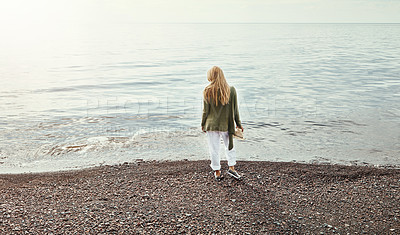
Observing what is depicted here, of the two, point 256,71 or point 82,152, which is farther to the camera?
point 256,71

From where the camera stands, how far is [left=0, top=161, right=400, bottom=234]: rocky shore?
5.58 m

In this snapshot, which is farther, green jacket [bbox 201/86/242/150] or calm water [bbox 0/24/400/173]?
calm water [bbox 0/24/400/173]

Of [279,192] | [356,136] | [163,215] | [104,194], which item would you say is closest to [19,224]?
[104,194]

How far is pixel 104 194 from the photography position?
693 cm

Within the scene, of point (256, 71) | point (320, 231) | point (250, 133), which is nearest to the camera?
point (320, 231)

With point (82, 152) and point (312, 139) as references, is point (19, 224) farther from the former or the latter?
point (312, 139)

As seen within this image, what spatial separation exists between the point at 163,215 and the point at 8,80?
2679 centimetres

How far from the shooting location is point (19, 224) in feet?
18.4

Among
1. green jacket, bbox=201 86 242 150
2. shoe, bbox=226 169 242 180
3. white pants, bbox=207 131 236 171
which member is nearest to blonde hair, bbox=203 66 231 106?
green jacket, bbox=201 86 242 150

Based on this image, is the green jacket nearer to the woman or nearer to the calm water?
the woman

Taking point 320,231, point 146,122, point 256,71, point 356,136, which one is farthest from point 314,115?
point 256,71

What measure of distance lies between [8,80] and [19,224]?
84.9 ft

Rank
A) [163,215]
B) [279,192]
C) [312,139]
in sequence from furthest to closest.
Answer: [312,139] → [279,192] → [163,215]

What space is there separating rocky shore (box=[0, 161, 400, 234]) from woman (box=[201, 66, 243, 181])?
71cm
